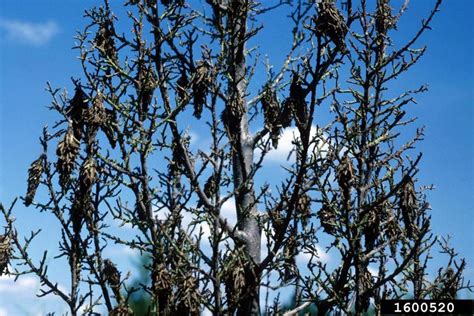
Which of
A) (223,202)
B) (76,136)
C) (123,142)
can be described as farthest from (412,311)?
(76,136)

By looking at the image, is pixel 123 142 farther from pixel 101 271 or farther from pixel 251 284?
pixel 251 284

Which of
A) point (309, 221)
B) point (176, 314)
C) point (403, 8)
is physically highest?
point (403, 8)

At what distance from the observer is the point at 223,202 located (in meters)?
6.34

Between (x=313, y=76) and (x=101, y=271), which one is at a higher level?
(x=313, y=76)

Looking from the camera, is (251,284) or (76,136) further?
(76,136)

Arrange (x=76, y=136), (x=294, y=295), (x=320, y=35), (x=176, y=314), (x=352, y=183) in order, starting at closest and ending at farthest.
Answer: (x=320, y=35) < (x=176, y=314) < (x=352, y=183) < (x=76, y=136) < (x=294, y=295)

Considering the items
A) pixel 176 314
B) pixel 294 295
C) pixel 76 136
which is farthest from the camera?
pixel 294 295

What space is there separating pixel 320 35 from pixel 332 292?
2511mm

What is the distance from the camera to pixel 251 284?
21.7 feet

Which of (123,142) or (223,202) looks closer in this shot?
(223,202)

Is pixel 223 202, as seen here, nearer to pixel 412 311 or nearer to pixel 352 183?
pixel 352 183

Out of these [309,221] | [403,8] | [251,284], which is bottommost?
[251,284]

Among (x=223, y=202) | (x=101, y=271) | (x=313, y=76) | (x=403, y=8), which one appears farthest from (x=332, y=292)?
(x=403, y=8)

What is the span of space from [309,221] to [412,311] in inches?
61.8
